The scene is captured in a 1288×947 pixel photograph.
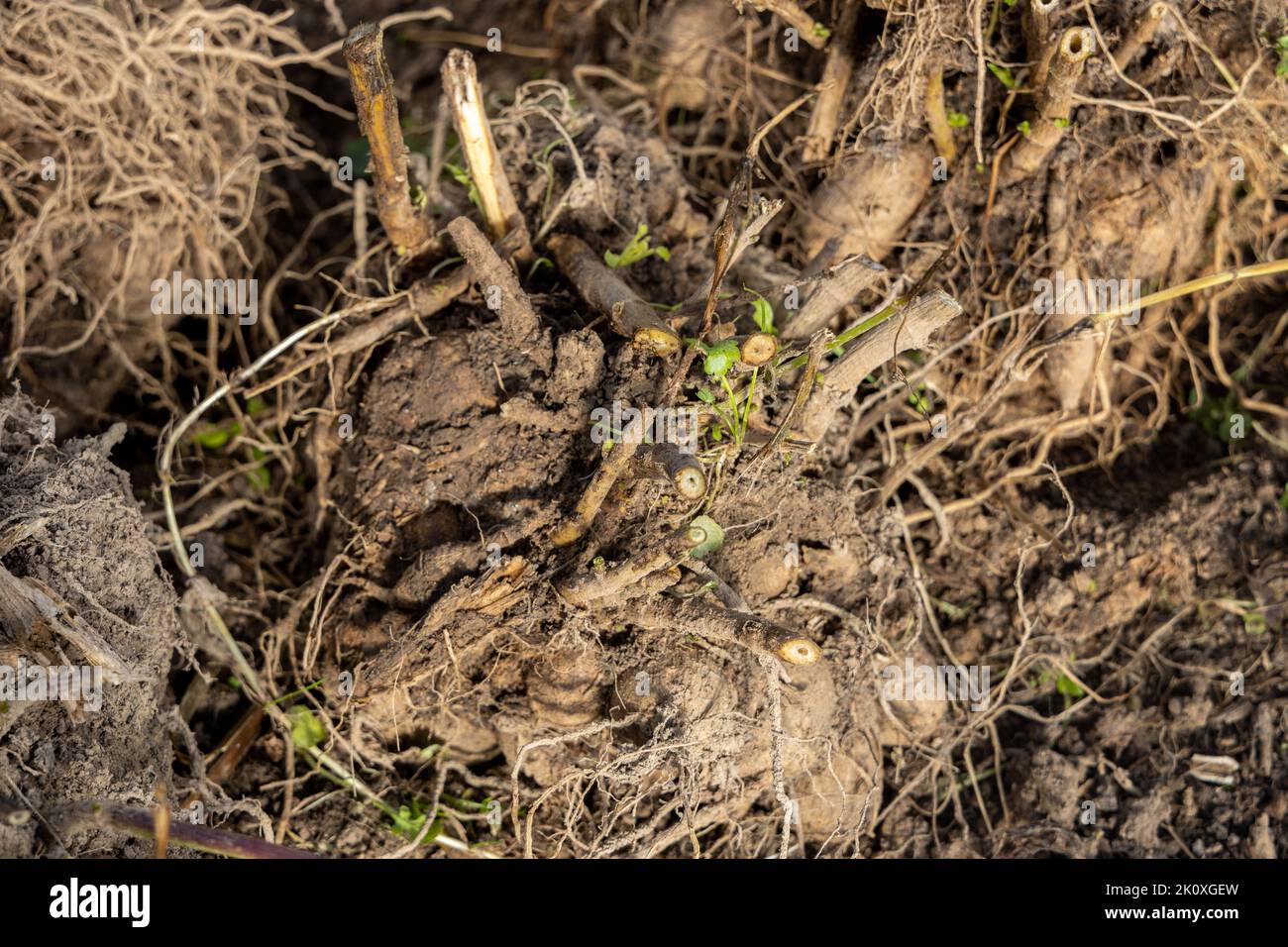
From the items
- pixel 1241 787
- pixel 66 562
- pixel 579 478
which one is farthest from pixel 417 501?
pixel 1241 787

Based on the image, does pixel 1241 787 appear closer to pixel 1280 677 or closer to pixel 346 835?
pixel 1280 677

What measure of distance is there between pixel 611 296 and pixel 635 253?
0.56 feet

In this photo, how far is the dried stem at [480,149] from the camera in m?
1.82

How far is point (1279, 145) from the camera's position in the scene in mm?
2061

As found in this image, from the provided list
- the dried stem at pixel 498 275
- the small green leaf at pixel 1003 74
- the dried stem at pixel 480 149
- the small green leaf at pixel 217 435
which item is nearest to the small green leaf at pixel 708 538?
the dried stem at pixel 498 275

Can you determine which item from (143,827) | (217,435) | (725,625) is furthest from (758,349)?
(217,435)

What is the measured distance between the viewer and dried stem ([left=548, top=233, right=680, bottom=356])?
177cm

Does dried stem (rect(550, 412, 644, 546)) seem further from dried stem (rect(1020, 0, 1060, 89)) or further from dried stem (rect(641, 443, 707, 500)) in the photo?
dried stem (rect(1020, 0, 1060, 89))

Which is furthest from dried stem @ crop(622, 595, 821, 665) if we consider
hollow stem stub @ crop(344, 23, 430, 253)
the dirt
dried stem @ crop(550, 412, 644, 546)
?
hollow stem stub @ crop(344, 23, 430, 253)

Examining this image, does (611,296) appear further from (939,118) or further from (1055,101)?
(1055,101)

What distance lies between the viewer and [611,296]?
1.88 m

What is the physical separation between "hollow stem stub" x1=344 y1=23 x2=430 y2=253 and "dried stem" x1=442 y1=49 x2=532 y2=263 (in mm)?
106

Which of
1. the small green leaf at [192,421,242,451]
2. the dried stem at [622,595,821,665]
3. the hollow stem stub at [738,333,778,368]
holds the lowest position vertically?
the dried stem at [622,595,821,665]

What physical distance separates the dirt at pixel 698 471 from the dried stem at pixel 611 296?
0.04 feet
